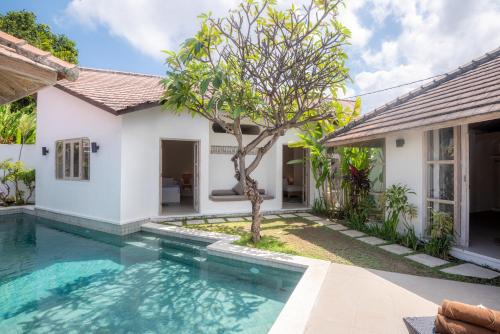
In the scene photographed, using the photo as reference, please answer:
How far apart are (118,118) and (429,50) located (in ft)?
52.4

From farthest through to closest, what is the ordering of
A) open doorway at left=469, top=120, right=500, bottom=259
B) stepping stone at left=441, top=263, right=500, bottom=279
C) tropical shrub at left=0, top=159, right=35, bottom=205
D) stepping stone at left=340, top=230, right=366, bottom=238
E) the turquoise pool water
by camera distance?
1. tropical shrub at left=0, top=159, right=35, bottom=205
2. open doorway at left=469, top=120, right=500, bottom=259
3. stepping stone at left=340, top=230, right=366, bottom=238
4. stepping stone at left=441, top=263, right=500, bottom=279
5. the turquoise pool water

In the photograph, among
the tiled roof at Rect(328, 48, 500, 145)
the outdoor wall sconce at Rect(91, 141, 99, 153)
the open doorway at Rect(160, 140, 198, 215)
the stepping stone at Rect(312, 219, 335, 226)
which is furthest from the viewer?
the open doorway at Rect(160, 140, 198, 215)

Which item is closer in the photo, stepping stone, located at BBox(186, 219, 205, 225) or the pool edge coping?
the pool edge coping

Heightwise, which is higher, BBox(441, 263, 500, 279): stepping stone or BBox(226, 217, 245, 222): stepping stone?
BBox(226, 217, 245, 222): stepping stone

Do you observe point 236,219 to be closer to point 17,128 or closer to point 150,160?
point 150,160

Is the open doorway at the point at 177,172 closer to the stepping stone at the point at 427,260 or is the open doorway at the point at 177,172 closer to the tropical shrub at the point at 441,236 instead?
the stepping stone at the point at 427,260

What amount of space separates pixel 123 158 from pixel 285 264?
7.13m

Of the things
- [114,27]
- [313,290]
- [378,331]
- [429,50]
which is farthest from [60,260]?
[429,50]

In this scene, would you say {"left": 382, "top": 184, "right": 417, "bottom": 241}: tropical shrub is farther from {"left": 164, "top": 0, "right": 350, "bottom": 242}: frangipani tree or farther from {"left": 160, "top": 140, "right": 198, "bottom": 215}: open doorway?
{"left": 160, "top": 140, "right": 198, "bottom": 215}: open doorway

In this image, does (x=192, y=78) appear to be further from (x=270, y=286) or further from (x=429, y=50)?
(x=429, y=50)

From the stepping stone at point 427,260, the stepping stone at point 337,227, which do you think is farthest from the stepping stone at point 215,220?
the stepping stone at point 427,260

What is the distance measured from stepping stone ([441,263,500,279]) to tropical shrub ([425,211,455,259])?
67 centimetres

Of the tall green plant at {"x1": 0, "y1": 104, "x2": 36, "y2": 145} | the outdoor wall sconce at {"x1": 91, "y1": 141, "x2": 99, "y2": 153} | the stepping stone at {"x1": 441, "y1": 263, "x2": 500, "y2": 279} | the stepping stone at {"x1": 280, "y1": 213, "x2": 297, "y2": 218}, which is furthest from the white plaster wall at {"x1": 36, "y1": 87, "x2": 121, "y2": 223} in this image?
the stepping stone at {"x1": 441, "y1": 263, "x2": 500, "y2": 279}

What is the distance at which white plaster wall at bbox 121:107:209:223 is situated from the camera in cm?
1116
